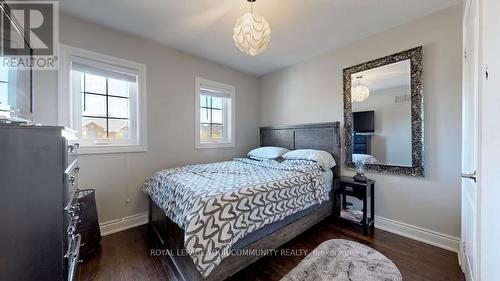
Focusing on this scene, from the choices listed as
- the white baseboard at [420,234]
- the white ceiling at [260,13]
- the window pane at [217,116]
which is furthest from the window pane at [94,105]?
the white baseboard at [420,234]

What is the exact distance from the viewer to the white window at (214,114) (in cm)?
319

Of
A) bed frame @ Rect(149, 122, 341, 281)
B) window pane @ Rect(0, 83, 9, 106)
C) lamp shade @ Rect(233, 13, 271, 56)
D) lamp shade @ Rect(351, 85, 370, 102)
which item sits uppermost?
lamp shade @ Rect(233, 13, 271, 56)

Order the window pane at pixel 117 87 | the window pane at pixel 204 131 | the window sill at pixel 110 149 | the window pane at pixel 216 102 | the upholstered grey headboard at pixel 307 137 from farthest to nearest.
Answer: the window pane at pixel 216 102
the window pane at pixel 204 131
the upholstered grey headboard at pixel 307 137
the window pane at pixel 117 87
the window sill at pixel 110 149

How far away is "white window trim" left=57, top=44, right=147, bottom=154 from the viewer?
205cm

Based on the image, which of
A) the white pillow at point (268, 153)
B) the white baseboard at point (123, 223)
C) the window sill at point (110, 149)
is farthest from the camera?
the white pillow at point (268, 153)

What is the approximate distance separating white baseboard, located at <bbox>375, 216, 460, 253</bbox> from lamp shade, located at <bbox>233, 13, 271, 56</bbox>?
2.54 m

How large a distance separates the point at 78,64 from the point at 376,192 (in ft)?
12.7

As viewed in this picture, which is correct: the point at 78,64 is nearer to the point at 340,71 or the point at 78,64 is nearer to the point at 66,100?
the point at 66,100

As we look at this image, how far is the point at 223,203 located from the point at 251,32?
1408 millimetres

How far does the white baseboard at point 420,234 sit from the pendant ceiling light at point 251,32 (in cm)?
254

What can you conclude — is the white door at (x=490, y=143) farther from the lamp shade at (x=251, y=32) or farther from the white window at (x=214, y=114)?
the white window at (x=214, y=114)

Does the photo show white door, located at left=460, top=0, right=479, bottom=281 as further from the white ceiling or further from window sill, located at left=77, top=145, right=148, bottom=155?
window sill, located at left=77, top=145, right=148, bottom=155

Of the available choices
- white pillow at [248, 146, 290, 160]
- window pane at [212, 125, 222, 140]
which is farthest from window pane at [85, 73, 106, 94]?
white pillow at [248, 146, 290, 160]

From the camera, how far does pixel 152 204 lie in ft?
7.82
